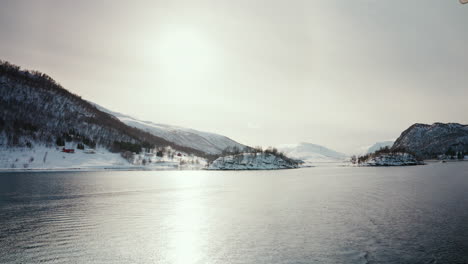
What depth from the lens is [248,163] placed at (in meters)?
168

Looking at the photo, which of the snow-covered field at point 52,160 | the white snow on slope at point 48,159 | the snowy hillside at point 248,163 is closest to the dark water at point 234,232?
the snow-covered field at point 52,160

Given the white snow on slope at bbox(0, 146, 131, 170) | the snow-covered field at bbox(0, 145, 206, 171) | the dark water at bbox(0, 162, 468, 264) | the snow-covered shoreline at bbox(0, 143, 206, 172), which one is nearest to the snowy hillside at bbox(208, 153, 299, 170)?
the snow-covered shoreline at bbox(0, 143, 206, 172)

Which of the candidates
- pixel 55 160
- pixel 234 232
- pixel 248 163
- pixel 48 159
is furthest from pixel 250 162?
pixel 234 232

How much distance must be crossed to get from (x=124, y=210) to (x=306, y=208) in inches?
819

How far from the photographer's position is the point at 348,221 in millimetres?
25516

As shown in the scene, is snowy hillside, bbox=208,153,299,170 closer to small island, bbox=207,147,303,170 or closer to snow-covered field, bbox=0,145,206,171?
small island, bbox=207,147,303,170

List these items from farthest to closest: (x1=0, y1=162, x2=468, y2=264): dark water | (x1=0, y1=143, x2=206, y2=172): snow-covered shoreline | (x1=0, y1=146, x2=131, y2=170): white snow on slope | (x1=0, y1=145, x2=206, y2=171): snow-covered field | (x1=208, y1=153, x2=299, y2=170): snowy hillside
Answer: (x1=208, y1=153, x2=299, y2=170): snowy hillside, (x1=0, y1=146, x2=131, y2=170): white snow on slope, (x1=0, y1=145, x2=206, y2=171): snow-covered field, (x1=0, y1=143, x2=206, y2=172): snow-covered shoreline, (x1=0, y1=162, x2=468, y2=264): dark water

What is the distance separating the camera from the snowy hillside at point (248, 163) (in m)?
167

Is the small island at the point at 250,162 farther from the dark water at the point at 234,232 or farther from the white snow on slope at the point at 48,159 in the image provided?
the dark water at the point at 234,232

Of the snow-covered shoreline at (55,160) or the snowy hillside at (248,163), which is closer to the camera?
the snow-covered shoreline at (55,160)

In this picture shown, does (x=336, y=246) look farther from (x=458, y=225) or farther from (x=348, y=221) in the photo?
(x=458, y=225)

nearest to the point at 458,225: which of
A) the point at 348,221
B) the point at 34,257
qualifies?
the point at 348,221

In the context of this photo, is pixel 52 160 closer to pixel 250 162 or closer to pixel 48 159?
pixel 48 159

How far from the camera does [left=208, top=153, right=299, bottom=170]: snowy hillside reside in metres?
167
